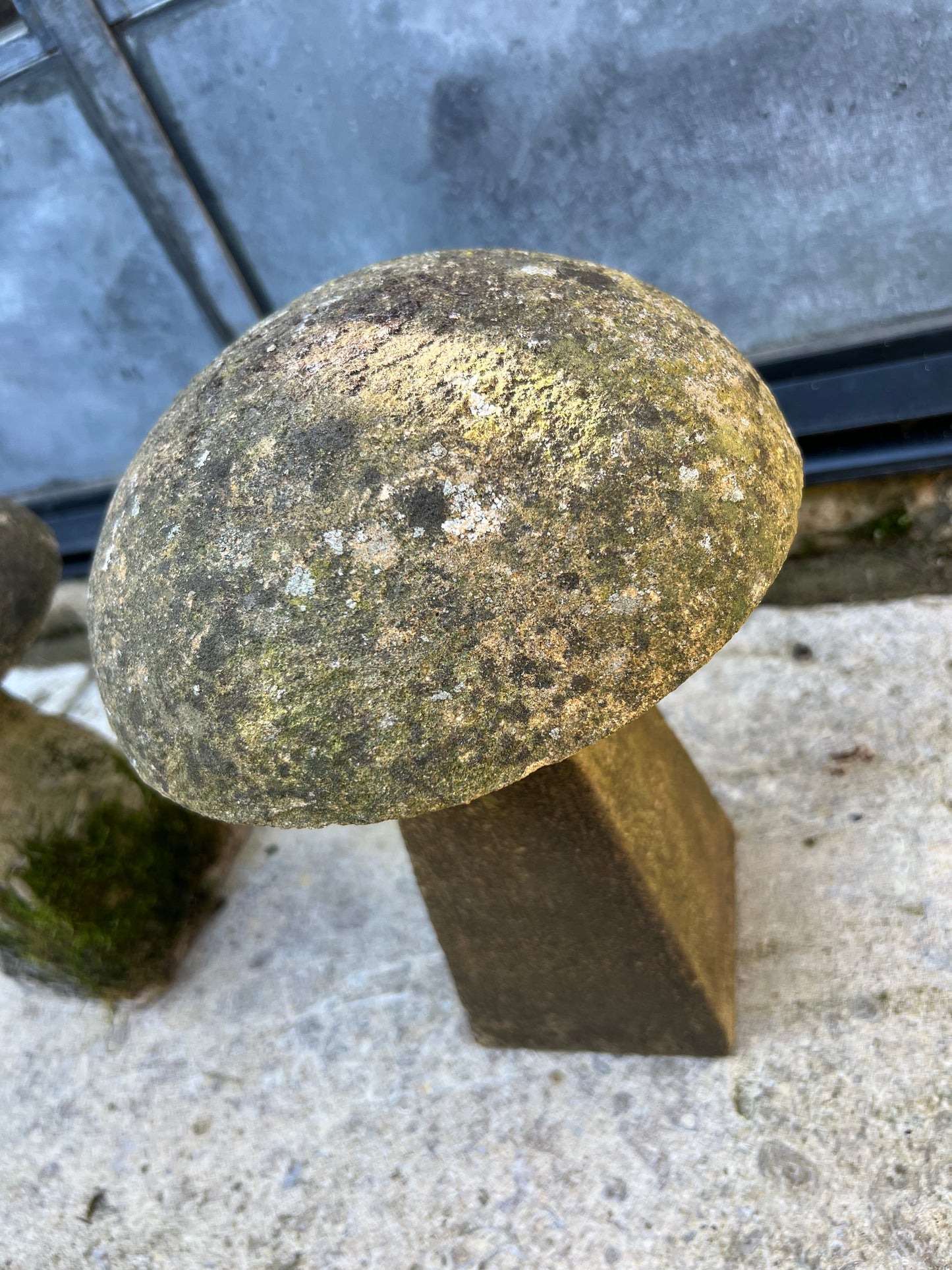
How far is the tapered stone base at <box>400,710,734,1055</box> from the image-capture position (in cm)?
99

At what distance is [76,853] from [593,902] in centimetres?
94

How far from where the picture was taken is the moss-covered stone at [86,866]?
1.46 metres

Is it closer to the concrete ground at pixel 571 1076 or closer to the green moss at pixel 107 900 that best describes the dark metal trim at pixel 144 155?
the green moss at pixel 107 900

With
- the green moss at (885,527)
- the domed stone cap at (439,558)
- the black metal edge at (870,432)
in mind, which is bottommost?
the green moss at (885,527)

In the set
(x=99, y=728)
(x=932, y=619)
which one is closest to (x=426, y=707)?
(x=932, y=619)

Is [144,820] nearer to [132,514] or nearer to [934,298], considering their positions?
[132,514]

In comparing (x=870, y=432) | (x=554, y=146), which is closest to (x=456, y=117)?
(x=554, y=146)

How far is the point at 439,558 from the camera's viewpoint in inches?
26.1

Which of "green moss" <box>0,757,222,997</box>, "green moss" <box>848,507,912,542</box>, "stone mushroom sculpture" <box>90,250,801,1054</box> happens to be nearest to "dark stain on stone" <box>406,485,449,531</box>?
"stone mushroom sculpture" <box>90,250,801,1054</box>

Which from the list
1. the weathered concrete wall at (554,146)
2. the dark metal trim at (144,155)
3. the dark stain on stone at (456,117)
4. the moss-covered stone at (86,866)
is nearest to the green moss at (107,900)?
the moss-covered stone at (86,866)

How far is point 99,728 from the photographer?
2.11 m

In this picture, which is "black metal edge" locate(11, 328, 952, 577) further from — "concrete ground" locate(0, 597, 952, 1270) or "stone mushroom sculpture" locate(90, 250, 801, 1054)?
"stone mushroom sculpture" locate(90, 250, 801, 1054)

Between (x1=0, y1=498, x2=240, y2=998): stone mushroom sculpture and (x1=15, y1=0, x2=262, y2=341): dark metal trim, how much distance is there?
79 centimetres

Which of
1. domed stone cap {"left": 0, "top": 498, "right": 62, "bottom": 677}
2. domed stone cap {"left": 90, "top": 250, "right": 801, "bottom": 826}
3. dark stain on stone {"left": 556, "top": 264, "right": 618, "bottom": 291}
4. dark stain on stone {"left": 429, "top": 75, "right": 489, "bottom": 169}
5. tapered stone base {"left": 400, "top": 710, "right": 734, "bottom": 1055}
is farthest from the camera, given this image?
dark stain on stone {"left": 429, "top": 75, "right": 489, "bottom": 169}
